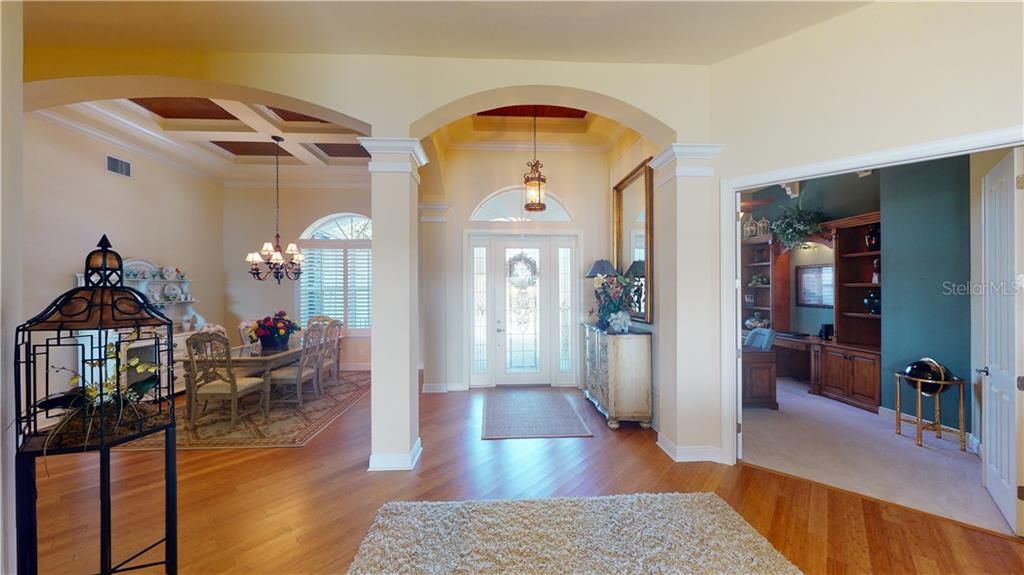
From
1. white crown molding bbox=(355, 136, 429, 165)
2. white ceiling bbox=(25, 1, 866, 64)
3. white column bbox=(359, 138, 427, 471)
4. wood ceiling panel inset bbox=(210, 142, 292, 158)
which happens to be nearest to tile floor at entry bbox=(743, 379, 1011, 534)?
white column bbox=(359, 138, 427, 471)

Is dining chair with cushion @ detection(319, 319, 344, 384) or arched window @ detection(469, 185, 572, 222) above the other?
arched window @ detection(469, 185, 572, 222)

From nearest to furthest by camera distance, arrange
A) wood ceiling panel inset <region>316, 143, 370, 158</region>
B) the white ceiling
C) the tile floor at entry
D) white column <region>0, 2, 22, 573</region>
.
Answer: white column <region>0, 2, 22, 573</region> → the white ceiling → the tile floor at entry → wood ceiling panel inset <region>316, 143, 370, 158</region>

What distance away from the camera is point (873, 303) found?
470 centimetres

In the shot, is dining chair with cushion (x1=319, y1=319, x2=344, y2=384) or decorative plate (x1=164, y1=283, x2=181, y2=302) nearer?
dining chair with cushion (x1=319, y1=319, x2=344, y2=384)

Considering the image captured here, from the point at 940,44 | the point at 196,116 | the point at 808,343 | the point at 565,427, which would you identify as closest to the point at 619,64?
the point at 940,44

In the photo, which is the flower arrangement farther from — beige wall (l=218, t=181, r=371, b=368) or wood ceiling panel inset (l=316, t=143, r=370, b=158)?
beige wall (l=218, t=181, r=371, b=368)

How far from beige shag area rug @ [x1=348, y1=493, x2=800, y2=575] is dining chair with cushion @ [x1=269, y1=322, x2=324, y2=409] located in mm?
2597

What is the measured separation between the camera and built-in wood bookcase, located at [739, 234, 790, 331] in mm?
6074

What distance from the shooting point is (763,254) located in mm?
6445

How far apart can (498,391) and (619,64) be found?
4.01 m

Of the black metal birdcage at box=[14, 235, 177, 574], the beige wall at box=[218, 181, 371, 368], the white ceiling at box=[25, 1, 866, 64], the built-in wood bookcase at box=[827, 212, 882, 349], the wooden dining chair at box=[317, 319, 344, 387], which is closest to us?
the black metal birdcage at box=[14, 235, 177, 574]

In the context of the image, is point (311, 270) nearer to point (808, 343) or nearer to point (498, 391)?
point (498, 391)

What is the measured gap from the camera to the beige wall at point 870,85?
2178mm

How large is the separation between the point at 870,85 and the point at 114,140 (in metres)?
7.51
